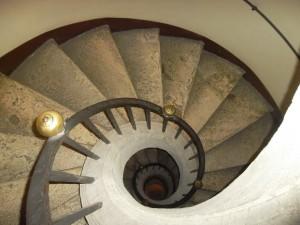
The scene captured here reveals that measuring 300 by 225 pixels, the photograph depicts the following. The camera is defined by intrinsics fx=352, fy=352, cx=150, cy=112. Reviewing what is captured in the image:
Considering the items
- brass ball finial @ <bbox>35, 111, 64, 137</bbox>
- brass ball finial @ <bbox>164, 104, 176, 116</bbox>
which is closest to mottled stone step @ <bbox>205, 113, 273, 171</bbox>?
brass ball finial @ <bbox>164, 104, 176, 116</bbox>

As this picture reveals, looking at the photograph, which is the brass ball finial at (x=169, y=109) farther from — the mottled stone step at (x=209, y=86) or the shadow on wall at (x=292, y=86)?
the shadow on wall at (x=292, y=86)

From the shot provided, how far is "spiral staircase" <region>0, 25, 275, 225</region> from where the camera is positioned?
296cm

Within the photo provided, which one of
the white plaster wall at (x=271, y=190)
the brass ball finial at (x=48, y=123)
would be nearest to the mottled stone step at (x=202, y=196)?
the white plaster wall at (x=271, y=190)

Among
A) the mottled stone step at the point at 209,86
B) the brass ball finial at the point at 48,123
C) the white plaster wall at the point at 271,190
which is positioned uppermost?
the mottled stone step at the point at 209,86

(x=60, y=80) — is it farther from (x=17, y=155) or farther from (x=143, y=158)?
(x=143, y=158)

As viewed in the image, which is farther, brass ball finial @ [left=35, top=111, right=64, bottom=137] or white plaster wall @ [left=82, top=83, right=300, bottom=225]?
brass ball finial @ [left=35, top=111, right=64, bottom=137]

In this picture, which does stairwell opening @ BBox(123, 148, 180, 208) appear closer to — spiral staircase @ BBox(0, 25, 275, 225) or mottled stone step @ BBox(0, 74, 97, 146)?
spiral staircase @ BBox(0, 25, 275, 225)

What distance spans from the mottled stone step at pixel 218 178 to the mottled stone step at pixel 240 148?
153 millimetres

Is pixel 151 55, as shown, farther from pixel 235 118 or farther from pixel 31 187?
pixel 31 187

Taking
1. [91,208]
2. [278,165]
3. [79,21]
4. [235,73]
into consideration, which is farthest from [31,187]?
[235,73]

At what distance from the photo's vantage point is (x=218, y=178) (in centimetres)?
441

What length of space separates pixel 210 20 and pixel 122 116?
1.56 m

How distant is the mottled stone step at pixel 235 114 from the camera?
4262 mm

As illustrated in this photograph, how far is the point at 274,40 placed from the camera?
389 centimetres
